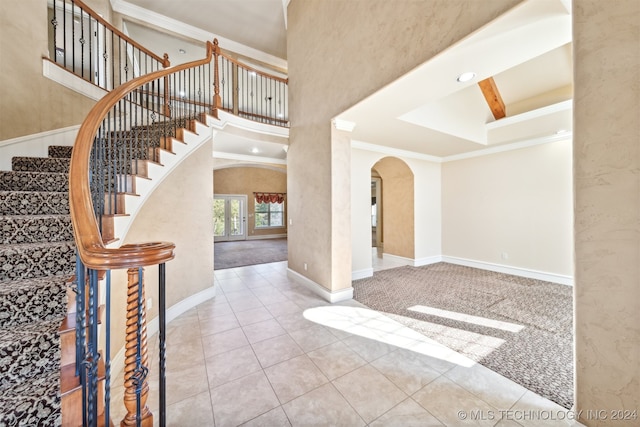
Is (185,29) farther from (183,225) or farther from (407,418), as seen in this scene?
(407,418)

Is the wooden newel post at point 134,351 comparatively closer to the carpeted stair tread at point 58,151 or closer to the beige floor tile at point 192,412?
the beige floor tile at point 192,412

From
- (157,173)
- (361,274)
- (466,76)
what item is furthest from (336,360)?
(466,76)

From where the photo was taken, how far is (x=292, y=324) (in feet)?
9.18

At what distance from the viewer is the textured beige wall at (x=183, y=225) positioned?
2.64 metres

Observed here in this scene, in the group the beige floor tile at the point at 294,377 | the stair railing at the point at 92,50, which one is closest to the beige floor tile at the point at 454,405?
the beige floor tile at the point at 294,377

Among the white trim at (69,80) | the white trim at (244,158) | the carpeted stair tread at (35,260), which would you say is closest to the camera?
the carpeted stair tread at (35,260)

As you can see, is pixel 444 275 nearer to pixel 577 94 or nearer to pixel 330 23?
pixel 577 94

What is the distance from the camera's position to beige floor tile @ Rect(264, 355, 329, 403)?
5.84ft

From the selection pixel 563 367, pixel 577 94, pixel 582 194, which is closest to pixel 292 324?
pixel 563 367

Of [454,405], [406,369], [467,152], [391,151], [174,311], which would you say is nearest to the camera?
[454,405]

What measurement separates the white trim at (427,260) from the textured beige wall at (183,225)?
4.32 metres

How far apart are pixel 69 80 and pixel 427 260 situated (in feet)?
22.8

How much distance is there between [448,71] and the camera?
210cm

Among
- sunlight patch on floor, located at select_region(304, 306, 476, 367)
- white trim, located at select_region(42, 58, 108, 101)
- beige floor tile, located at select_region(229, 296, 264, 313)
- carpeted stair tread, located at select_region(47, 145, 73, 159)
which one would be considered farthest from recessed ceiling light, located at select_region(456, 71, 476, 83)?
white trim, located at select_region(42, 58, 108, 101)
